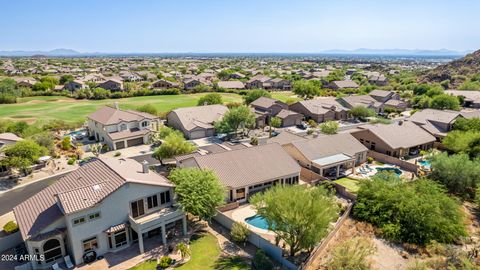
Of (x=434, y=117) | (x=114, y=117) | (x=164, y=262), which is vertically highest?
(x=114, y=117)

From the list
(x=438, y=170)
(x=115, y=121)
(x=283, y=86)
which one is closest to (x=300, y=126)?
(x=438, y=170)

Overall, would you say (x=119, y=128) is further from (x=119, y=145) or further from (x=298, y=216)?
(x=298, y=216)

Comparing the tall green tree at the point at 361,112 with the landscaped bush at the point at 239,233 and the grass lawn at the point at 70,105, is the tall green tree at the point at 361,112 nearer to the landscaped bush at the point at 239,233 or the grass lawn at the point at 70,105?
the grass lawn at the point at 70,105

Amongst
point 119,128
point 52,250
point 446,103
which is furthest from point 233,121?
point 446,103

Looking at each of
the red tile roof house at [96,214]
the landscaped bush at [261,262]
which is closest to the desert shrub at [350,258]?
the landscaped bush at [261,262]

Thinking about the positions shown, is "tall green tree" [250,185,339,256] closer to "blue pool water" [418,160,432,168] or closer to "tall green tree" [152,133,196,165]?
"tall green tree" [152,133,196,165]

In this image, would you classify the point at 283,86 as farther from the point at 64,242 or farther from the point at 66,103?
the point at 64,242
